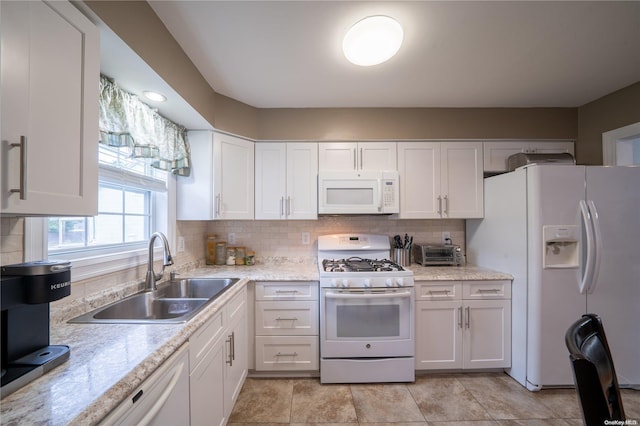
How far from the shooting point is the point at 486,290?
213cm

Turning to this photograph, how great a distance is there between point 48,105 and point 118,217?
1045 millimetres

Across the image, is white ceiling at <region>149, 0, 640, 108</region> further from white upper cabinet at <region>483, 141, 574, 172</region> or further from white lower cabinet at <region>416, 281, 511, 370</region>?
white lower cabinet at <region>416, 281, 511, 370</region>

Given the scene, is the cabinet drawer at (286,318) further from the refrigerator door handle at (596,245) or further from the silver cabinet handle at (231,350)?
the refrigerator door handle at (596,245)

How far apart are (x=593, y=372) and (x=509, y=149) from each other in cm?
242

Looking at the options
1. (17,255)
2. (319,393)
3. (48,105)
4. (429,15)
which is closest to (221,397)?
(319,393)

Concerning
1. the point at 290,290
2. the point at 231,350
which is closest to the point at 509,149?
the point at 290,290

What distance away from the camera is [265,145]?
8.05ft

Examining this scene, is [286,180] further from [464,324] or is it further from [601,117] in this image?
[601,117]

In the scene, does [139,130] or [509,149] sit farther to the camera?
[509,149]

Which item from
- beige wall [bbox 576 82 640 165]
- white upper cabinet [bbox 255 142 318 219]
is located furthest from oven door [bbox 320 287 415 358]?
beige wall [bbox 576 82 640 165]

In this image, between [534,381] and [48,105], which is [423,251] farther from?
[48,105]

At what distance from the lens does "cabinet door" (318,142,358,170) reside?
245 centimetres

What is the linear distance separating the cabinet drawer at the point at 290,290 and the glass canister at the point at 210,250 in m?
0.76

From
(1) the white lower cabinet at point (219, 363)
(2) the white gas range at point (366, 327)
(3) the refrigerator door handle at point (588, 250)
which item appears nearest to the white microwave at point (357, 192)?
(2) the white gas range at point (366, 327)
